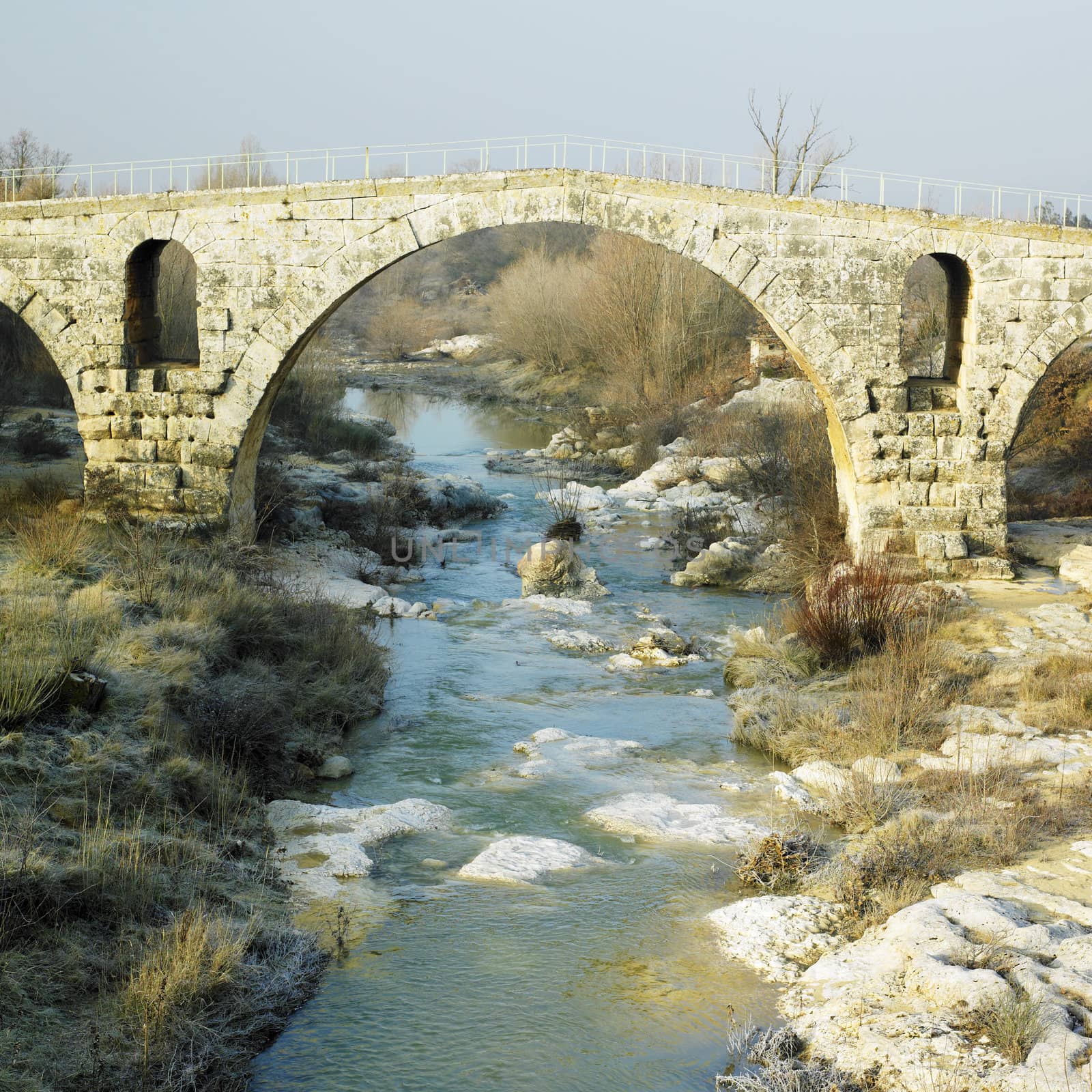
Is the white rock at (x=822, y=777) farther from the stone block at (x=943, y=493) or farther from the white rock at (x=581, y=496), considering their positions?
the white rock at (x=581, y=496)

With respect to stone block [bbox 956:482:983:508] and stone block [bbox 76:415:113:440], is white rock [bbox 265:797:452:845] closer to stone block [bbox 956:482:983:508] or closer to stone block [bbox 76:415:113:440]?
stone block [bbox 76:415:113:440]

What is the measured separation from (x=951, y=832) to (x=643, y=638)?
195 inches

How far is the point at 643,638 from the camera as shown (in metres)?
11.4

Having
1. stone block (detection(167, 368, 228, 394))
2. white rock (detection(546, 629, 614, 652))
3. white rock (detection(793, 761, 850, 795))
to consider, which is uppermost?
stone block (detection(167, 368, 228, 394))

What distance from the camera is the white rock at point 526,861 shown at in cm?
673

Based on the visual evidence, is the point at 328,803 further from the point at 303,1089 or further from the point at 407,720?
the point at 303,1089

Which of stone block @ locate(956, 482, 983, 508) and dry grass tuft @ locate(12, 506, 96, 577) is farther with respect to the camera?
stone block @ locate(956, 482, 983, 508)

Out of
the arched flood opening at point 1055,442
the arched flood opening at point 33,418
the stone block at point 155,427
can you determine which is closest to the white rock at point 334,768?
the stone block at point 155,427

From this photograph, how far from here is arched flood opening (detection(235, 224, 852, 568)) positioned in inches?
591

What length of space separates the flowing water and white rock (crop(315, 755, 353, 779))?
121 mm

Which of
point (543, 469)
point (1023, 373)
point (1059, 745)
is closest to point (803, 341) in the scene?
point (1023, 373)

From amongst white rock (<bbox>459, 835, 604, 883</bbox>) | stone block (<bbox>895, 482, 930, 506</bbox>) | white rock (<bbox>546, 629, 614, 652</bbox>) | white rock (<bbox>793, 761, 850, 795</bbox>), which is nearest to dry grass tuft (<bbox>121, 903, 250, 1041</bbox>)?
white rock (<bbox>459, 835, 604, 883</bbox>)

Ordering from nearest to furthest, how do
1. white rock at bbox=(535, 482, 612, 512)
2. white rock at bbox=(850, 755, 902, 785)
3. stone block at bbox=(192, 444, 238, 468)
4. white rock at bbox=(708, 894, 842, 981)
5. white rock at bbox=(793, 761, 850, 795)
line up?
white rock at bbox=(708, 894, 842, 981) → white rock at bbox=(850, 755, 902, 785) → white rock at bbox=(793, 761, 850, 795) → stone block at bbox=(192, 444, 238, 468) → white rock at bbox=(535, 482, 612, 512)

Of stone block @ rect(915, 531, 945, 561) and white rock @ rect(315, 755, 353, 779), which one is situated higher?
stone block @ rect(915, 531, 945, 561)
